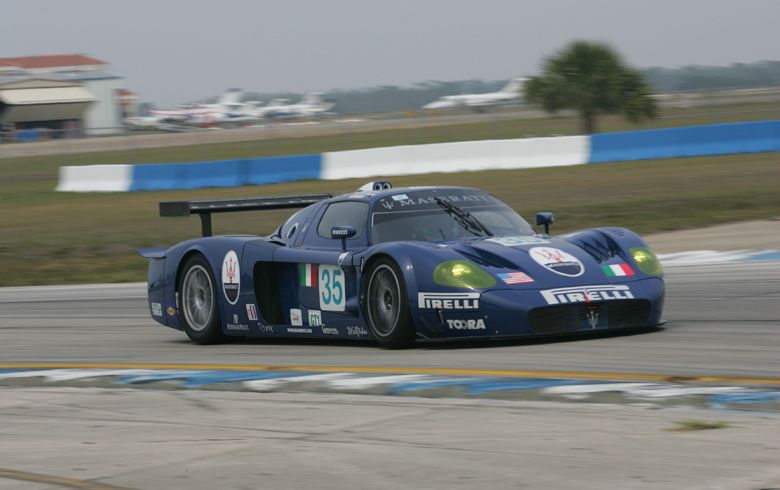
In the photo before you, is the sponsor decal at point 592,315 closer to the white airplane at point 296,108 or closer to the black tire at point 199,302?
the black tire at point 199,302

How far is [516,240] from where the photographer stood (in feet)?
28.2

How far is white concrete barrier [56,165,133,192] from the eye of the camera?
33656mm

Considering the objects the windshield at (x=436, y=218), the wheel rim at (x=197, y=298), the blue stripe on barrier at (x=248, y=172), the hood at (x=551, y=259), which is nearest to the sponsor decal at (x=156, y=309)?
the wheel rim at (x=197, y=298)

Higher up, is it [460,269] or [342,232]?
[342,232]

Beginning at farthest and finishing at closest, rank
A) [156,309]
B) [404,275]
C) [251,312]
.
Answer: [156,309] → [251,312] → [404,275]

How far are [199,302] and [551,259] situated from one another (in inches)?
133

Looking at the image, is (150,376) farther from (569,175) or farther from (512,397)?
(569,175)

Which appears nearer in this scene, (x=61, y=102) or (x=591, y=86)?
(x=591, y=86)

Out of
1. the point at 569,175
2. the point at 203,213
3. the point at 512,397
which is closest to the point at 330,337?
the point at 203,213

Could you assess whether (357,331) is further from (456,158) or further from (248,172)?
(248,172)

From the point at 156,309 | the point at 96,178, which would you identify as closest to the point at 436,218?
the point at 156,309

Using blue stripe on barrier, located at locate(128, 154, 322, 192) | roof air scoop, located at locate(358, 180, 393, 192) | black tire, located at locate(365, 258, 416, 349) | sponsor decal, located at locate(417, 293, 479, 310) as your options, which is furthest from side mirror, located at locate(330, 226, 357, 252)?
blue stripe on barrier, located at locate(128, 154, 322, 192)

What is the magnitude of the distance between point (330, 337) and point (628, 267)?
2180 mm

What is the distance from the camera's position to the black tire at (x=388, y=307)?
Result: 322 inches
